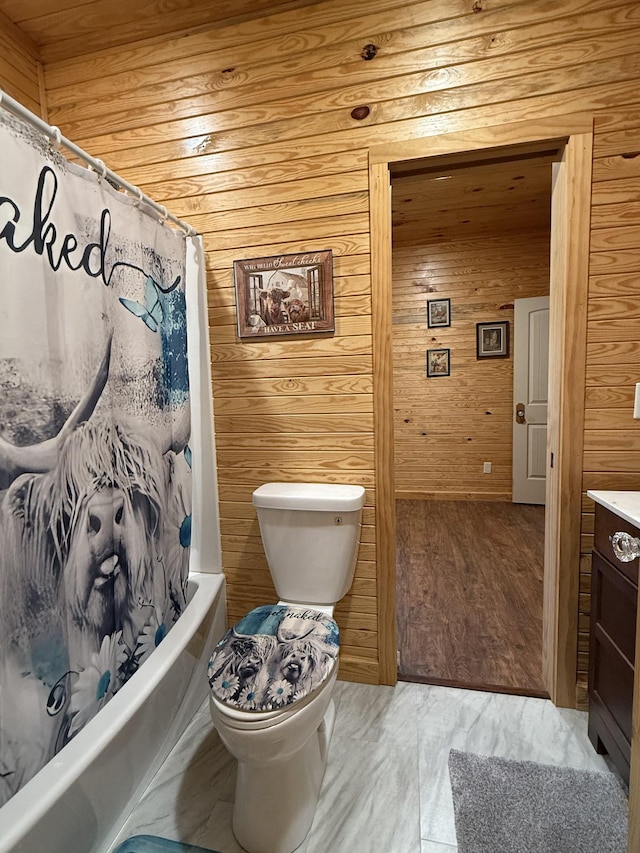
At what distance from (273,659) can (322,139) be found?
183 centimetres

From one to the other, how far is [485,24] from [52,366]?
1809 mm

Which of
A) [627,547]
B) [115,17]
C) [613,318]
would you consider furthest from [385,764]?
[115,17]

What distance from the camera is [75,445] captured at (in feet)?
3.58

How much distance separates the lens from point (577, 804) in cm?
121

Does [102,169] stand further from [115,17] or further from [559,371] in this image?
[559,371]

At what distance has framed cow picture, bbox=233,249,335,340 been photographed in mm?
1636

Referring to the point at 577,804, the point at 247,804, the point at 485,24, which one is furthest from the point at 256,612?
the point at 485,24

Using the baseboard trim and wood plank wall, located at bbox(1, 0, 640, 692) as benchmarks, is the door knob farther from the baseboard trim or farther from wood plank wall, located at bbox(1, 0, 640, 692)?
the baseboard trim

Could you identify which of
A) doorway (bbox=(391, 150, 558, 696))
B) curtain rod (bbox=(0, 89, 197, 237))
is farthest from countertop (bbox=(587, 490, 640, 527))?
curtain rod (bbox=(0, 89, 197, 237))

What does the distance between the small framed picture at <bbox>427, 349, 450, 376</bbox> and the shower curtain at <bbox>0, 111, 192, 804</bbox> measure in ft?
10.2

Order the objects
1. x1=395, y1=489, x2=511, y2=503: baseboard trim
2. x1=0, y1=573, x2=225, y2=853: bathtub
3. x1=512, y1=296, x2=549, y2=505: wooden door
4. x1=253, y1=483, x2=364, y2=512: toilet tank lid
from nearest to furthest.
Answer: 1. x1=0, y1=573, x2=225, y2=853: bathtub
2. x1=253, y1=483, x2=364, y2=512: toilet tank lid
3. x1=512, y1=296, x2=549, y2=505: wooden door
4. x1=395, y1=489, x2=511, y2=503: baseboard trim

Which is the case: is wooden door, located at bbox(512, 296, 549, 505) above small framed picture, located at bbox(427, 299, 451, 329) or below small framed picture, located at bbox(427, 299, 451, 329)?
below

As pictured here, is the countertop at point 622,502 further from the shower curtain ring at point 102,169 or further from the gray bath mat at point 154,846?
the shower curtain ring at point 102,169

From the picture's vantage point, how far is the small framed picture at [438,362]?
4094 millimetres
